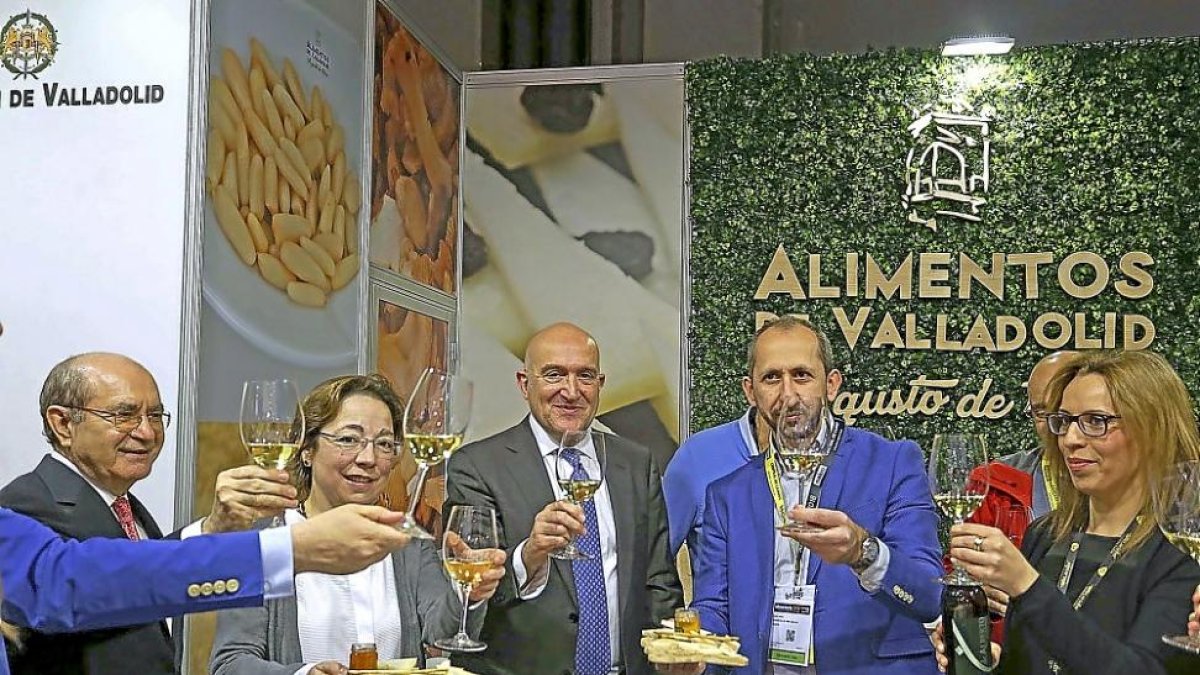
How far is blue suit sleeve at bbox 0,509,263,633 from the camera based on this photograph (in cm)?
202

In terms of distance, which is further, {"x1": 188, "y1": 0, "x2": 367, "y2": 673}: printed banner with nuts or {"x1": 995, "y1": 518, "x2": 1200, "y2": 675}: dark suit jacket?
{"x1": 188, "y1": 0, "x2": 367, "y2": 673}: printed banner with nuts

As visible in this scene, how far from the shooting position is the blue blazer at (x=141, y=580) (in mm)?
2021

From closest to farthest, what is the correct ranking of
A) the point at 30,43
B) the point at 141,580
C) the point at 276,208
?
1. the point at 141,580
2. the point at 30,43
3. the point at 276,208

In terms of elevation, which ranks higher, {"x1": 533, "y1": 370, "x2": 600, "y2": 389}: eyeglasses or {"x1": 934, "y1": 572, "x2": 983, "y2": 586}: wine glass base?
{"x1": 533, "y1": 370, "x2": 600, "y2": 389}: eyeglasses

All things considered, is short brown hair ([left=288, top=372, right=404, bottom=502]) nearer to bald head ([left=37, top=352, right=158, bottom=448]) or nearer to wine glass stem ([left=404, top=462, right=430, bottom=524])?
bald head ([left=37, top=352, right=158, bottom=448])

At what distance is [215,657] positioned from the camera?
9.26 ft

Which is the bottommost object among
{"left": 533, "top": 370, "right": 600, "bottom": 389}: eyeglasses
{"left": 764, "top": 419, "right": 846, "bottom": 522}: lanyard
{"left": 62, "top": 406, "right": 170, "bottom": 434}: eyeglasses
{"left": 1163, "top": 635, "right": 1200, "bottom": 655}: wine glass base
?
{"left": 1163, "top": 635, "right": 1200, "bottom": 655}: wine glass base

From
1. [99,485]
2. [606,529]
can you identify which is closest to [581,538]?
[606,529]

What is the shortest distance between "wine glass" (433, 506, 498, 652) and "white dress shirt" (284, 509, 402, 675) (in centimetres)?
35

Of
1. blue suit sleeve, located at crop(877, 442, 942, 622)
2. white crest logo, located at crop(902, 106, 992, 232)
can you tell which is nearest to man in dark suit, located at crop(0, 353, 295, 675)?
blue suit sleeve, located at crop(877, 442, 942, 622)

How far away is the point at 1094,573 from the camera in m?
2.82

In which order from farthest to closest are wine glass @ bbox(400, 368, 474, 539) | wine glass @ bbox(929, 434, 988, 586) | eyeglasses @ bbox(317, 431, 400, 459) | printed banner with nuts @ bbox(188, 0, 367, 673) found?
printed banner with nuts @ bbox(188, 0, 367, 673), eyeglasses @ bbox(317, 431, 400, 459), wine glass @ bbox(929, 434, 988, 586), wine glass @ bbox(400, 368, 474, 539)

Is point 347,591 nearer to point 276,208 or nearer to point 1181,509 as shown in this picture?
point 1181,509

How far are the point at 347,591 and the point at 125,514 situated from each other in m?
0.60
